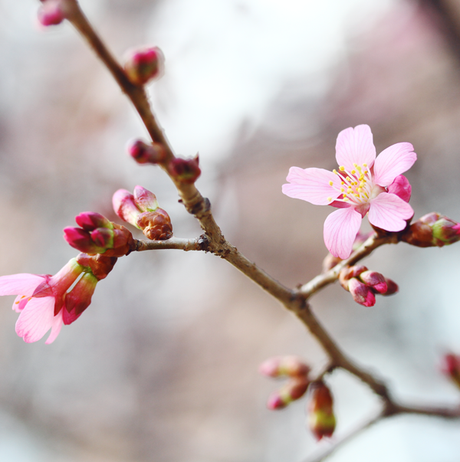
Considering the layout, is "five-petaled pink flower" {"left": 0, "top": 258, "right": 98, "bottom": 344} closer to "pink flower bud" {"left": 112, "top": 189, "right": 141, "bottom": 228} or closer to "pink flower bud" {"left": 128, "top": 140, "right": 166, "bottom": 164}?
"pink flower bud" {"left": 112, "top": 189, "right": 141, "bottom": 228}

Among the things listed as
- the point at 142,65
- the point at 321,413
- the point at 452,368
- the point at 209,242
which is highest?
the point at 142,65

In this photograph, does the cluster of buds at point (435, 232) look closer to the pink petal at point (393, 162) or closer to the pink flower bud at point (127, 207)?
the pink petal at point (393, 162)

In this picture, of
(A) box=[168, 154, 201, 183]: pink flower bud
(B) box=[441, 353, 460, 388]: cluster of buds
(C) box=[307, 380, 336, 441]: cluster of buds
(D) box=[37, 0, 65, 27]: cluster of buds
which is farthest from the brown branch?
(B) box=[441, 353, 460, 388]: cluster of buds

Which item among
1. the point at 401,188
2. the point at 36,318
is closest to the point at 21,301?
the point at 36,318

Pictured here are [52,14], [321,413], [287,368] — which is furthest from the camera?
[287,368]

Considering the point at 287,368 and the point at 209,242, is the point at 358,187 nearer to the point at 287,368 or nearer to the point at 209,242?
the point at 209,242

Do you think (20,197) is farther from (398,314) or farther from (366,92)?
(398,314)
